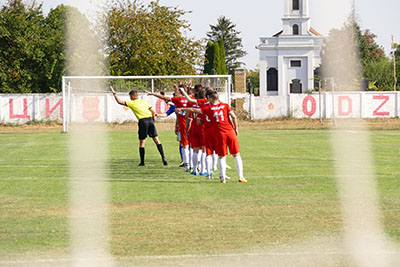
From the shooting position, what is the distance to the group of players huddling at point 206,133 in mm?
11586

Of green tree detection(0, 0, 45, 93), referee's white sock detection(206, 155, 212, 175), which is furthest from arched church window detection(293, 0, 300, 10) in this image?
green tree detection(0, 0, 45, 93)

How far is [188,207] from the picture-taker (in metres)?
8.70

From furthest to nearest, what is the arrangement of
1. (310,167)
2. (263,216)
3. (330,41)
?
(310,167)
(263,216)
(330,41)

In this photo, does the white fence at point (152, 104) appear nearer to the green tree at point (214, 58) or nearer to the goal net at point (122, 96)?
the goal net at point (122, 96)

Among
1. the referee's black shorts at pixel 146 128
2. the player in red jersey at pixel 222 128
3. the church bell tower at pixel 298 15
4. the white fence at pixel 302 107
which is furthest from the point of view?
the white fence at pixel 302 107

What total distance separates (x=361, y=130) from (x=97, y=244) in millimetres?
4017

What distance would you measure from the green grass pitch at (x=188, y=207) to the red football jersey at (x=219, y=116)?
1025mm

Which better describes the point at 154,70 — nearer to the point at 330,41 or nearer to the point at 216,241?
the point at 216,241

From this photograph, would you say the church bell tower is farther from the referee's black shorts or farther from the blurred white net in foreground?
the referee's black shorts

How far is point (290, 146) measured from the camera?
72.1 feet

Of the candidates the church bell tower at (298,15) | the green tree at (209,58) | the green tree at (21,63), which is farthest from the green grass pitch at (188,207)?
the green tree at (209,58)

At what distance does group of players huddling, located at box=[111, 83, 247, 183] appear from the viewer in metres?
11.6

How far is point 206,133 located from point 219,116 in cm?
55

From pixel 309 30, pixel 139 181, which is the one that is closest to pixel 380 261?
pixel 309 30
